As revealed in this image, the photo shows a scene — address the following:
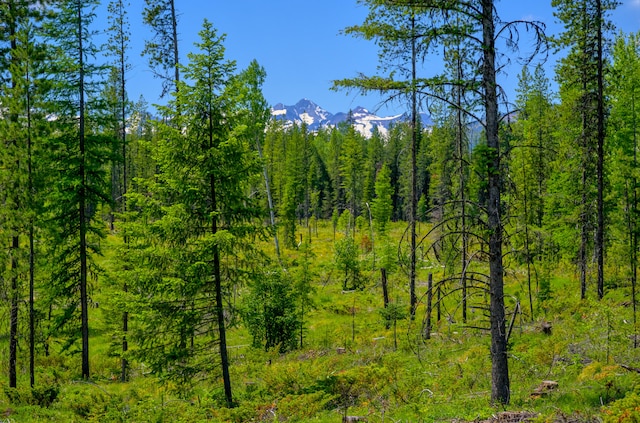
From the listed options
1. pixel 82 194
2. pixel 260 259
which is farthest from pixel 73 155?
pixel 260 259

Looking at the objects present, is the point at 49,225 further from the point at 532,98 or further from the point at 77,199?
the point at 532,98

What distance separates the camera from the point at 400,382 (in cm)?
1212

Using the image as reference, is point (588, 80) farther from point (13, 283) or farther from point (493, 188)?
point (13, 283)

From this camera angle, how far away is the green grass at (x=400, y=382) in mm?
8336

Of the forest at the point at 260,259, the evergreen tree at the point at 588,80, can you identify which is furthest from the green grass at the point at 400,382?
the evergreen tree at the point at 588,80

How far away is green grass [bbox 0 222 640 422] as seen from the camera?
8336mm

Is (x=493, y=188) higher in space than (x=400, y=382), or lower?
higher

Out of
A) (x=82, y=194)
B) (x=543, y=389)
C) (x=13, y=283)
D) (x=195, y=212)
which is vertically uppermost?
(x=82, y=194)

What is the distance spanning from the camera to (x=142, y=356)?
12.5 meters

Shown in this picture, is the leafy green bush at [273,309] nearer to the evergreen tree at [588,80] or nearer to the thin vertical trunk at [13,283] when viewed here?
the thin vertical trunk at [13,283]

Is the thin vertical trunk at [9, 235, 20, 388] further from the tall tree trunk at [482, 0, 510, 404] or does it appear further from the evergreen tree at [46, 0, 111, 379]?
the tall tree trunk at [482, 0, 510, 404]

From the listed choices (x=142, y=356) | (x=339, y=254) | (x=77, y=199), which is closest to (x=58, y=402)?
(x=142, y=356)

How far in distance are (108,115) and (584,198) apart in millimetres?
22852

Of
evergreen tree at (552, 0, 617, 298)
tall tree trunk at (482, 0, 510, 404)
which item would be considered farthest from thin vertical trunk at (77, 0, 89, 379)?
evergreen tree at (552, 0, 617, 298)
